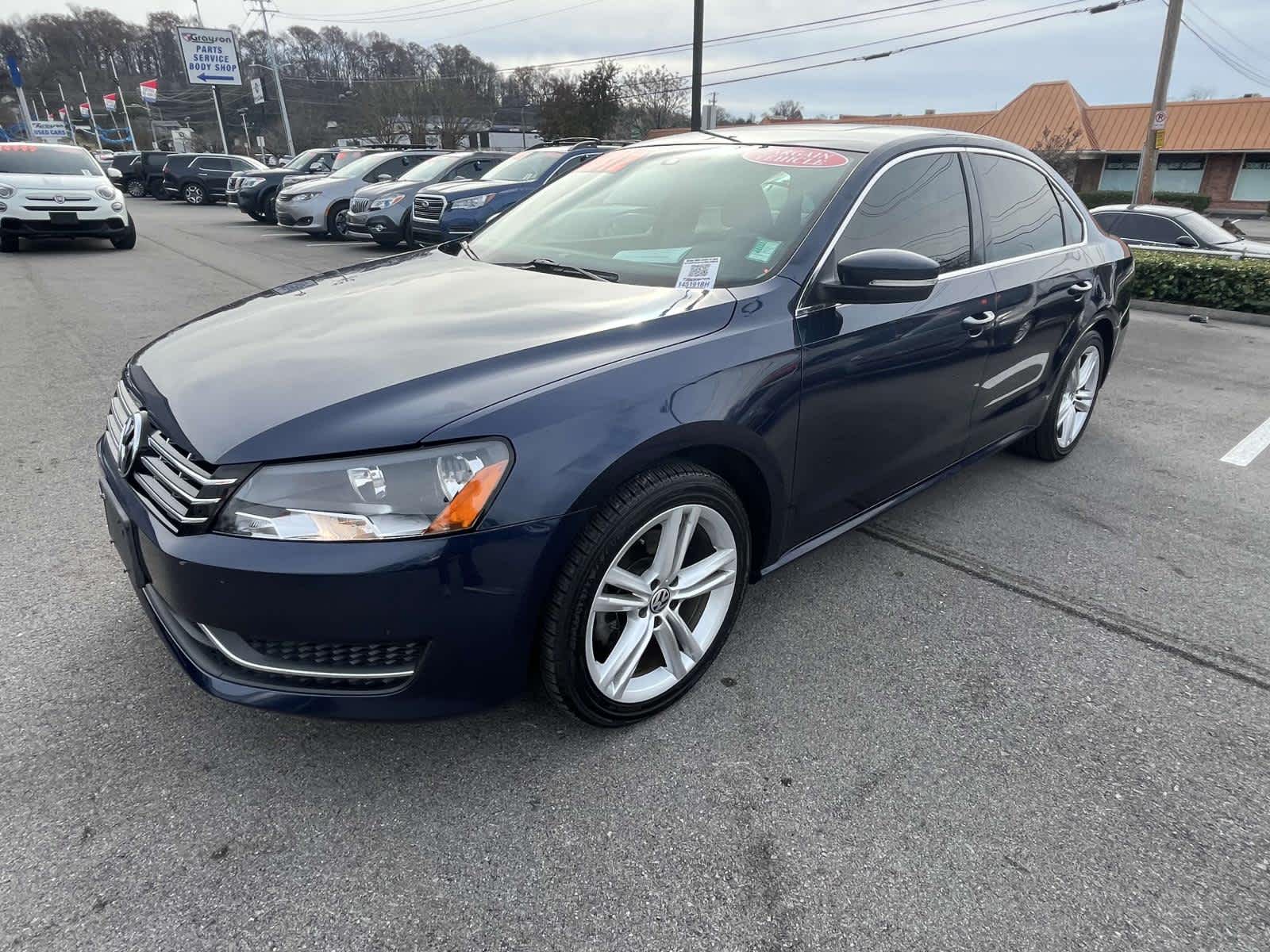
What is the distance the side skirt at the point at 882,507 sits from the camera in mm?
2654

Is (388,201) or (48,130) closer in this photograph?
(388,201)

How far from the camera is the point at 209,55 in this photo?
4706cm

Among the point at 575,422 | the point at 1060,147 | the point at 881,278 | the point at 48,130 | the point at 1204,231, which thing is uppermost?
the point at 48,130

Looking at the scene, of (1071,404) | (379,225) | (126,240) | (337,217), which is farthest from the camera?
(337,217)

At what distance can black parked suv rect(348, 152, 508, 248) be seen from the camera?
12.2 meters

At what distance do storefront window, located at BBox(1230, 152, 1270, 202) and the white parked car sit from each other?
36.4 meters

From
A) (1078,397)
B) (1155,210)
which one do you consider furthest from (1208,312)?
(1078,397)

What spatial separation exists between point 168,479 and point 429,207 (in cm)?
1019

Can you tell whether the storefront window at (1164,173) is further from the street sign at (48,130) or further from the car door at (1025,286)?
the street sign at (48,130)

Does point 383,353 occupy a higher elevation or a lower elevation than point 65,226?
higher

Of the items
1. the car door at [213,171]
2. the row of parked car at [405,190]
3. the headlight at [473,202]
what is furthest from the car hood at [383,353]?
the car door at [213,171]

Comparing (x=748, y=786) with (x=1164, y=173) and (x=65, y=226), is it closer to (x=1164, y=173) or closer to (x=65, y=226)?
(x=65, y=226)

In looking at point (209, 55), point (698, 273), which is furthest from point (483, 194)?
point (209, 55)

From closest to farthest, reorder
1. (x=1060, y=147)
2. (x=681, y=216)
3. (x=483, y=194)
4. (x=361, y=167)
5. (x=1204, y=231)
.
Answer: (x=681, y=216) → (x=1204, y=231) → (x=483, y=194) → (x=361, y=167) → (x=1060, y=147)
